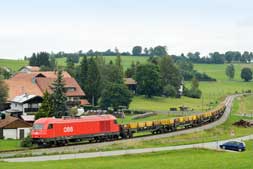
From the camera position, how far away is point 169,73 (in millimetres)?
148750

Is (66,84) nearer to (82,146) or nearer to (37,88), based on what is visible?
(37,88)

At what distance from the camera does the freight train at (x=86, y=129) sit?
179 ft

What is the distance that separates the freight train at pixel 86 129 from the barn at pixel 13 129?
945 cm

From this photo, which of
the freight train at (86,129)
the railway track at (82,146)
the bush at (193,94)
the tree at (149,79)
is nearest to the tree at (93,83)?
the tree at (149,79)

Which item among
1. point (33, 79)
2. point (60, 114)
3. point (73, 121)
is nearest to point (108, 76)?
point (33, 79)

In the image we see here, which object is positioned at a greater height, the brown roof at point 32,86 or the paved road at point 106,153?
the brown roof at point 32,86

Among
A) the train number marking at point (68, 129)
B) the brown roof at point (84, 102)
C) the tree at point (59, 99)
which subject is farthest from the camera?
the brown roof at point (84, 102)

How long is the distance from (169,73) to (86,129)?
302 feet

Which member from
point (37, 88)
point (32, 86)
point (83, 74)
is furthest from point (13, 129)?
point (83, 74)

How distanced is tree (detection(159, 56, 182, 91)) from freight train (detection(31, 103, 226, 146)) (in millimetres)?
74171

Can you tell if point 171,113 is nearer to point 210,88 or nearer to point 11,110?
point 11,110

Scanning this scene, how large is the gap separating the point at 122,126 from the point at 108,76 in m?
63.4

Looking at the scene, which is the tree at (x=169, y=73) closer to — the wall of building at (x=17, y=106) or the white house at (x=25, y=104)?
the white house at (x=25, y=104)

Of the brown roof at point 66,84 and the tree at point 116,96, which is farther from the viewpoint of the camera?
the tree at point 116,96
